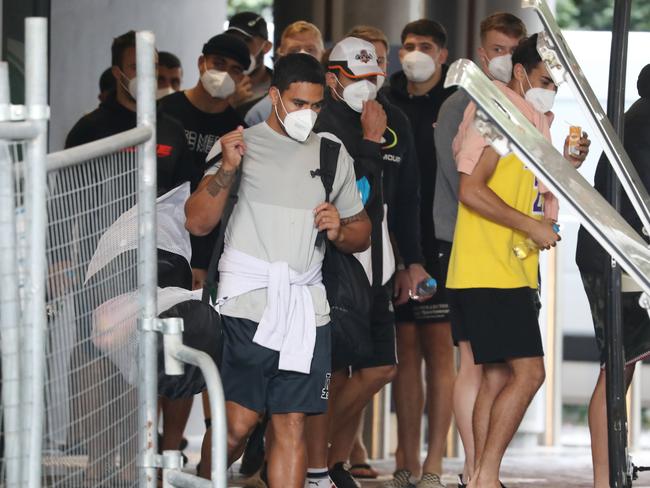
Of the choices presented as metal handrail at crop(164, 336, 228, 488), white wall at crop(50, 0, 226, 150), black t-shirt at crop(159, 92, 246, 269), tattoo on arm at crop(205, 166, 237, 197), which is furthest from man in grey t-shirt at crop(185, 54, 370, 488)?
white wall at crop(50, 0, 226, 150)

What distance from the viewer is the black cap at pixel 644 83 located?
577 centimetres

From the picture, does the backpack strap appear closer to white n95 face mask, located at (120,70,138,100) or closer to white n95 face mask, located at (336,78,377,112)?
white n95 face mask, located at (336,78,377,112)

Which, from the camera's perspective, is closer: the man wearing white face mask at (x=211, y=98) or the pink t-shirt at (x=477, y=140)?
the pink t-shirt at (x=477, y=140)

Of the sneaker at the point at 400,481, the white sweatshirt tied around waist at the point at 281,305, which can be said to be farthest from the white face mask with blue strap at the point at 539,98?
the sneaker at the point at 400,481

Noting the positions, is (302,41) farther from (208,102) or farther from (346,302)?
(346,302)

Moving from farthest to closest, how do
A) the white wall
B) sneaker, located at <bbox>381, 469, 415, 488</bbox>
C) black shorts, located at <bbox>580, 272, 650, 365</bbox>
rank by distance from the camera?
the white wall → sneaker, located at <bbox>381, 469, 415, 488</bbox> → black shorts, located at <bbox>580, 272, 650, 365</bbox>

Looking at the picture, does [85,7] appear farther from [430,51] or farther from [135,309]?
Answer: [135,309]

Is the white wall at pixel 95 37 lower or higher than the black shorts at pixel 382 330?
higher

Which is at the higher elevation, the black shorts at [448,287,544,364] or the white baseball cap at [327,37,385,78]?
the white baseball cap at [327,37,385,78]

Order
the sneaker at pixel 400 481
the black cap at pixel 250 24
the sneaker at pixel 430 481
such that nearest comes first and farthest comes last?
1. the sneaker at pixel 430 481
2. the sneaker at pixel 400 481
3. the black cap at pixel 250 24

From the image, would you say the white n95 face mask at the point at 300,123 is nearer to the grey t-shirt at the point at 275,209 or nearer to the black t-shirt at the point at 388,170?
the grey t-shirt at the point at 275,209

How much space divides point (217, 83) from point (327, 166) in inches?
70.7

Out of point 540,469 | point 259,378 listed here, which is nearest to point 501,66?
point 259,378

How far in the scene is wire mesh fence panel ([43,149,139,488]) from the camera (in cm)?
327
